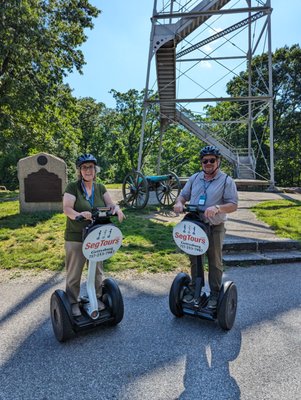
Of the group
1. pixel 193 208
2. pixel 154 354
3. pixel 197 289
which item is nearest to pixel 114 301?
pixel 154 354

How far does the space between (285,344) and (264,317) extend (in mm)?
560

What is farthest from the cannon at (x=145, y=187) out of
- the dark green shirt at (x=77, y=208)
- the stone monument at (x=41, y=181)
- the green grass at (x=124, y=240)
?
the dark green shirt at (x=77, y=208)

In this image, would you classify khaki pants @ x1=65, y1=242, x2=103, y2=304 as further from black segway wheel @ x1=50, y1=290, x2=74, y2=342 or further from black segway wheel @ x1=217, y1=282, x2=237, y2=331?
black segway wheel @ x1=217, y1=282, x2=237, y2=331

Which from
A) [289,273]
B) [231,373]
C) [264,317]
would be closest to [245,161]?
[289,273]

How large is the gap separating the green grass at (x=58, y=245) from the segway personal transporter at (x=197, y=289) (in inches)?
62.1

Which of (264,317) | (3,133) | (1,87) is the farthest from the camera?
(3,133)

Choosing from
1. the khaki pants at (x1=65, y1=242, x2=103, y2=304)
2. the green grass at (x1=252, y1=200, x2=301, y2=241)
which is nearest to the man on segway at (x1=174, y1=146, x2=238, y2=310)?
the khaki pants at (x1=65, y1=242, x2=103, y2=304)

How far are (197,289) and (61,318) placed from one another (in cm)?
137

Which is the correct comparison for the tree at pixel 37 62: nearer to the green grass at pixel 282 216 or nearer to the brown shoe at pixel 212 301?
the green grass at pixel 282 216

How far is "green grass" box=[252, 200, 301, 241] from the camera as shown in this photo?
6977 millimetres

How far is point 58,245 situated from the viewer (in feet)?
20.5

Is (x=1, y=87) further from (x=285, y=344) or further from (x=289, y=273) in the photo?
(x=285, y=344)

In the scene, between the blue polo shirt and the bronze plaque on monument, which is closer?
the blue polo shirt

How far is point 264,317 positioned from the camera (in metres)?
3.51
